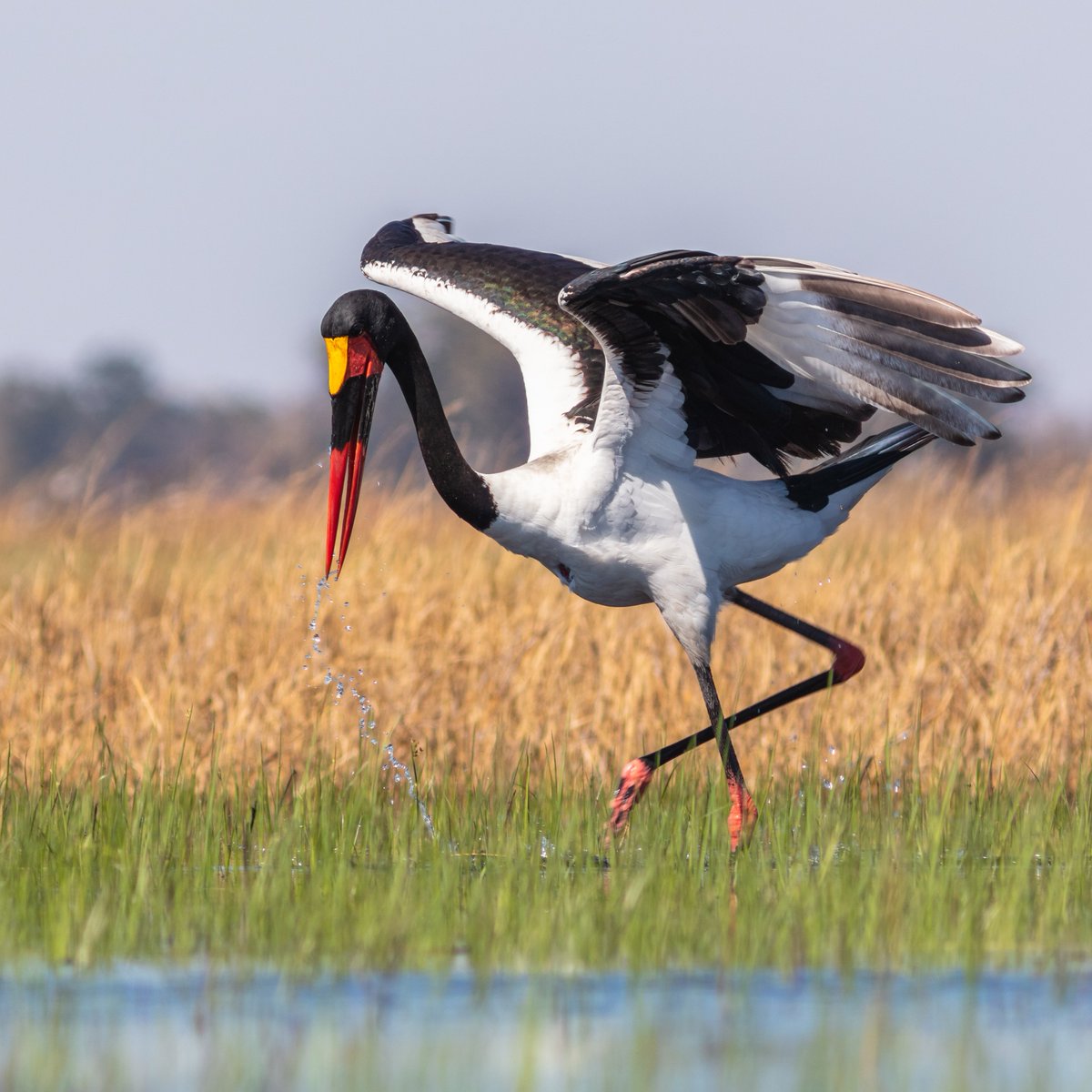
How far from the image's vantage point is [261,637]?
321 inches

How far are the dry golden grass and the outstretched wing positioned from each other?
1.97m

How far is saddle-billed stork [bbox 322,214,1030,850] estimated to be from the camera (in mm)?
4965

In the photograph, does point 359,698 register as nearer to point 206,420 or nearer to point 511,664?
point 511,664

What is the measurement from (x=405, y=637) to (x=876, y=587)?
2.19m

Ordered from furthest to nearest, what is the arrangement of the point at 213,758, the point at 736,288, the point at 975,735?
1. the point at 975,735
2. the point at 213,758
3. the point at 736,288

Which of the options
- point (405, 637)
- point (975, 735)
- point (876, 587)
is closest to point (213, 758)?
point (405, 637)

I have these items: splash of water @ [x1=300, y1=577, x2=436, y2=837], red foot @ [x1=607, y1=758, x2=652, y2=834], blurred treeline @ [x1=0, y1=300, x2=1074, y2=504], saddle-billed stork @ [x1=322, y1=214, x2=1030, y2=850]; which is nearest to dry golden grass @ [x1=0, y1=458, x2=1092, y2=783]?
splash of water @ [x1=300, y1=577, x2=436, y2=837]

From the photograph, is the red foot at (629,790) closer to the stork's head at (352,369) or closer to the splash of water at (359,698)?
the splash of water at (359,698)

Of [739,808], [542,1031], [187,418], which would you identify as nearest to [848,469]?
[739,808]

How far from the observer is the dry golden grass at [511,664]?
7.30 metres

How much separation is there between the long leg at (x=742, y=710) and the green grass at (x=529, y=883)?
9cm

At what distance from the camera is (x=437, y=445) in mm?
5762

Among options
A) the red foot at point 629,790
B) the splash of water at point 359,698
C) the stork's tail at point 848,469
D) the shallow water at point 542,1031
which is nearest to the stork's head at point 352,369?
the splash of water at point 359,698

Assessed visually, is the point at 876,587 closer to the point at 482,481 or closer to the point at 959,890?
the point at 482,481
